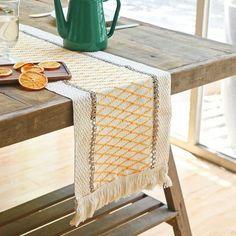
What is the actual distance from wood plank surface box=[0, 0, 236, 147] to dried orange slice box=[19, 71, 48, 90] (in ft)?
0.06

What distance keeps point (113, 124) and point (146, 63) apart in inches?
9.6

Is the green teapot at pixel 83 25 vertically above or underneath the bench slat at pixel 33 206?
above

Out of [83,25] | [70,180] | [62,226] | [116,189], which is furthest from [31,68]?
[70,180]

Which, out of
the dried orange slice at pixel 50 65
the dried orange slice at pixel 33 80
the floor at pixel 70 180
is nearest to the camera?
the dried orange slice at pixel 33 80

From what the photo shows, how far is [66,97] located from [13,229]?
27.0 inches

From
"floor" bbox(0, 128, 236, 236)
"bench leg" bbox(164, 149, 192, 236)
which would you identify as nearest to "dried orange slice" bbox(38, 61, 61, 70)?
"bench leg" bbox(164, 149, 192, 236)

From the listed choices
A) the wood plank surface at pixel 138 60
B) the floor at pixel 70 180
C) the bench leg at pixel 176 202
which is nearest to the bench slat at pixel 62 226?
the bench leg at pixel 176 202

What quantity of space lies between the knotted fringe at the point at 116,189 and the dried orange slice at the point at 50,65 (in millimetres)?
345

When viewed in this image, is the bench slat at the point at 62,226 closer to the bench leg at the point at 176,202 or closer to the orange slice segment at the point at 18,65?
the bench leg at the point at 176,202

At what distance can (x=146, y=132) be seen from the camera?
1633 mm

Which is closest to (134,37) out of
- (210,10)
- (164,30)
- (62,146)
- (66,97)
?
(164,30)

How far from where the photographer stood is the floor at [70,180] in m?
2.41

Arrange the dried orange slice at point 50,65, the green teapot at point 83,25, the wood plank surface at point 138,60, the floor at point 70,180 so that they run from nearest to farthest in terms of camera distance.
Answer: the wood plank surface at point 138,60
the dried orange slice at point 50,65
the green teapot at point 83,25
the floor at point 70,180

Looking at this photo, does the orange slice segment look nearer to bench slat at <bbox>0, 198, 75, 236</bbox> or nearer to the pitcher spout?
the pitcher spout
